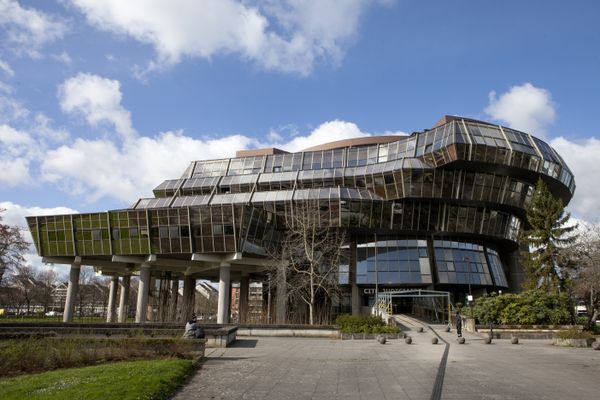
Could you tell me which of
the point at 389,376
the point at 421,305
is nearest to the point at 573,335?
the point at 389,376

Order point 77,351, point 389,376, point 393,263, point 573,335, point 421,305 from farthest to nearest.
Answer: point 421,305 → point 393,263 → point 573,335 → point 77,351 → point 389,376

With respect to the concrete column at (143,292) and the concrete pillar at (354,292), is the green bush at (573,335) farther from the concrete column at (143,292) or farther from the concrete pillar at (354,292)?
the concrete column at (143,292)

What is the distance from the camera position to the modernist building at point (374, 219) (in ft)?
138

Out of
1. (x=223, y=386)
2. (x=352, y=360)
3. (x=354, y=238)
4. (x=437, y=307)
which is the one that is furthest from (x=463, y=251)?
(x=223, y=386)

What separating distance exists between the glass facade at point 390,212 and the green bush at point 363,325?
14.4 m

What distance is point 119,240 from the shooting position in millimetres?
43438

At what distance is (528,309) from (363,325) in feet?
41.1

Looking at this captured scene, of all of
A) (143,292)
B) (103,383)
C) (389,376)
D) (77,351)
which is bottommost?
(389,376)

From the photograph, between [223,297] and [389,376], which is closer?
[389,376]

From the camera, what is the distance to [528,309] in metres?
31.6

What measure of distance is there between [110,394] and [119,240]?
Answer: 3772 cm

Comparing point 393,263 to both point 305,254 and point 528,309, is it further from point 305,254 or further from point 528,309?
point 528,309

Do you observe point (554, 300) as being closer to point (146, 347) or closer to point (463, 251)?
point (463, 251)

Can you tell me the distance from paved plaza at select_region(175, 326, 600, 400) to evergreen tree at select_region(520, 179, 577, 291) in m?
19.8
